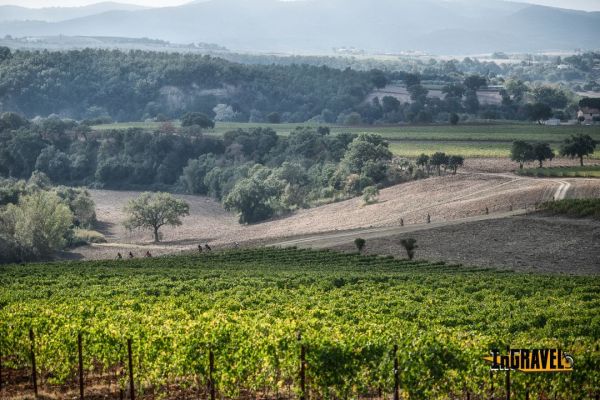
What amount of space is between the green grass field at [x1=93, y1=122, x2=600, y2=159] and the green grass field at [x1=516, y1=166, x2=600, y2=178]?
1075cm

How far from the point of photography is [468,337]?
26.8 metres

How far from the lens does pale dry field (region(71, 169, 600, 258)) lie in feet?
286

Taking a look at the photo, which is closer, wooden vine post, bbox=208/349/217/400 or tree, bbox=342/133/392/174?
wooden vine post, bbox=208/349/217/400

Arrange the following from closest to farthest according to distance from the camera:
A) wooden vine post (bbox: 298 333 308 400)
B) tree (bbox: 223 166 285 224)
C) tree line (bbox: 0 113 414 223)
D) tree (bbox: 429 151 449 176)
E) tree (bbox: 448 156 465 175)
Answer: wooden vine post (bbox: 298 333 308 400) → tree (bbox: 223 166 285 224) → tree (bbox: 448 156 465 175) → tree (bbox: 429 151 449 176) → tree line (bbox: 0 113 414 223)

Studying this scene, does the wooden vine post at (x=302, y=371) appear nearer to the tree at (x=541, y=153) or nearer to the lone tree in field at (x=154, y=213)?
the lone tree in field at (x=154, y=213)

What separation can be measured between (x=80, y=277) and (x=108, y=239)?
52495mm

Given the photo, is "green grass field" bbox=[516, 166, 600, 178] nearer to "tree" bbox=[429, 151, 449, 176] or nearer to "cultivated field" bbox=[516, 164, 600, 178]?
"cultivated field" bbox=[516, 164, 600, 178]

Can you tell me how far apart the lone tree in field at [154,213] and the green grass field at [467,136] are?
119 feet

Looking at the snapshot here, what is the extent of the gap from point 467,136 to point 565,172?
38526 millimetres

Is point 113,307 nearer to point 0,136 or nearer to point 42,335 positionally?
point 42,335

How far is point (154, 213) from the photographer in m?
102

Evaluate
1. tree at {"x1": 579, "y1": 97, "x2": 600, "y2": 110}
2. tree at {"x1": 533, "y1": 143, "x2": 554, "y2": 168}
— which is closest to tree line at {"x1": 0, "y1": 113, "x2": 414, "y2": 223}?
tree at {"x1": 533, "y1": 143, "x2": 554, "y2": 168}

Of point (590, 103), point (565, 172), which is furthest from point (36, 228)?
point (590, 103)

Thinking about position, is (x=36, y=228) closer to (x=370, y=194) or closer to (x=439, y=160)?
(x=370, y=194)
